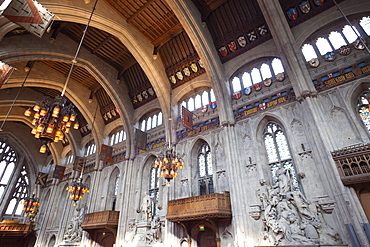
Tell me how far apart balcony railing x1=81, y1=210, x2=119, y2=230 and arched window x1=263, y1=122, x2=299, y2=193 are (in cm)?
1044

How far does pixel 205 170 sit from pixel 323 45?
9.02 metres

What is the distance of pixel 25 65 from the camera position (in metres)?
14.6

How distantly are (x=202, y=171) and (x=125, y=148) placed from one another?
7697mm

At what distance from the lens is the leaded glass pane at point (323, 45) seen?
1019cm

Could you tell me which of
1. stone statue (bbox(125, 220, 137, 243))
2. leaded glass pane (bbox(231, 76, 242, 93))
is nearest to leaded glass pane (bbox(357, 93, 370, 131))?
leaded glass pane (bbox(231, 76, 242, 93))

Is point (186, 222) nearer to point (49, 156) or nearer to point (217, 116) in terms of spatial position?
point (217, 116)

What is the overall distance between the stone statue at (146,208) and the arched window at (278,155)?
25.3 feet

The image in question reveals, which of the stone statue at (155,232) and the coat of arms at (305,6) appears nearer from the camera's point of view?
the coat of arms at (305,6)

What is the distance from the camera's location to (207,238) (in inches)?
418

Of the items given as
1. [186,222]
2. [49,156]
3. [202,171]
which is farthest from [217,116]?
[49,156]

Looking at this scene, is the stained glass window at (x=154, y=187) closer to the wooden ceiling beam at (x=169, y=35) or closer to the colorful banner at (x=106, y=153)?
the colorful banner at (x=106, y=153)

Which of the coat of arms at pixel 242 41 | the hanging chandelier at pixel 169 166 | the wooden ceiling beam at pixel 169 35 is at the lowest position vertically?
the hanging chandelier at pixel 169 166

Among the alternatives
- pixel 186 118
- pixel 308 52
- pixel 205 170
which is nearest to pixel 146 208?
pixel 205 170

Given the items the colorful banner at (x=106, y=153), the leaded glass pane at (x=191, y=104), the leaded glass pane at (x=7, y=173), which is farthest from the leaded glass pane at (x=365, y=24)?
the leaded glass pane at (x=7, y=173)
